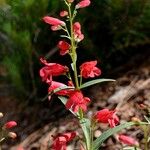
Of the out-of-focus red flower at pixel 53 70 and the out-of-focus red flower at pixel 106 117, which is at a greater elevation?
the out-of-focus red flower at pixel 53 70

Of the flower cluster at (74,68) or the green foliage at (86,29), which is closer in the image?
the flower cluster at (74,68)

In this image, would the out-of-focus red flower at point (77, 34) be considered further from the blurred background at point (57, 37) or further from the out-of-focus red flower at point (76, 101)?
the blurred background at point (57, 37)

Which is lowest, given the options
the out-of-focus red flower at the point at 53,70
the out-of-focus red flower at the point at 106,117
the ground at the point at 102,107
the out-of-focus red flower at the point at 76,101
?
the ground at the point at 102,107

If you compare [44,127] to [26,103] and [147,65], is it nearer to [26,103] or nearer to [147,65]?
[26,103]

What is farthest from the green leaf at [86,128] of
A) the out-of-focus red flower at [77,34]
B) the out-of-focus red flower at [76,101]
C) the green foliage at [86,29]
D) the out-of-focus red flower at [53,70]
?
the green foliage at [86,29]

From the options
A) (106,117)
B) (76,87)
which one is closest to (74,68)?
(76,87)

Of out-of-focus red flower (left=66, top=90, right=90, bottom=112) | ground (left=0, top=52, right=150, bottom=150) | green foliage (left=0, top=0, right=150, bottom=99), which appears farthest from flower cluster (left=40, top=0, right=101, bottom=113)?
green foliage (left=0, top=0, right=150, bottom=99)

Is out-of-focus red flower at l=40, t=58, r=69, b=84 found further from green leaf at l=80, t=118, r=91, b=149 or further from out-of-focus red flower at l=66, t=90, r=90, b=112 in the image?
green leaf at l=80, t=118, r=91, b=149

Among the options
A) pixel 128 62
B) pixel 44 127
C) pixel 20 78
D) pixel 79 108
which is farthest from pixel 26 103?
pixel 79 108

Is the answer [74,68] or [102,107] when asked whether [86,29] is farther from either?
[74,68]

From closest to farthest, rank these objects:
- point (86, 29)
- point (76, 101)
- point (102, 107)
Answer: point (76, 101)
point (102, 107)
point (86, 29)
